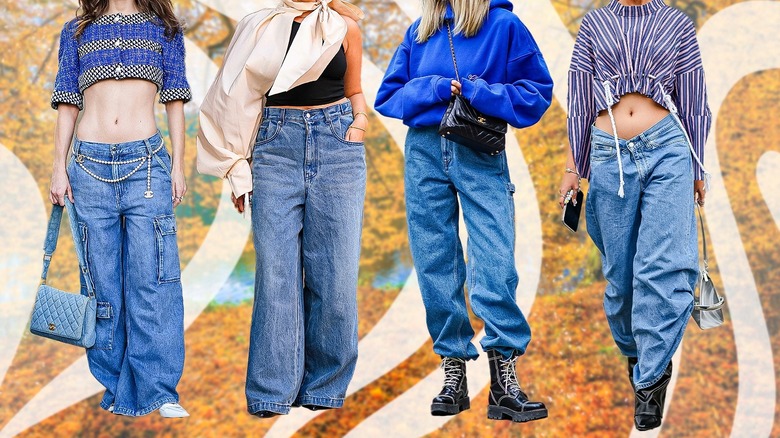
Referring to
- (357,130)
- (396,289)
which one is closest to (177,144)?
(357,130)

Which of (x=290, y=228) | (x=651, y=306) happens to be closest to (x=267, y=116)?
(x=290, y=228)

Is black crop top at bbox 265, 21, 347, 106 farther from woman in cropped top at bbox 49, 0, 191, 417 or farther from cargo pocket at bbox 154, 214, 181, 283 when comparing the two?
cargo pocket at bbox 154, 214, 181, 283

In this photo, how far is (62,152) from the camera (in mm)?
4344

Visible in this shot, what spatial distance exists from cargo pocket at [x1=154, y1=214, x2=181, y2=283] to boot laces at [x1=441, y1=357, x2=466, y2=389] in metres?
1.25

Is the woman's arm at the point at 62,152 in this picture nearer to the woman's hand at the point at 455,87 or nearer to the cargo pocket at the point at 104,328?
the cargo pocket at the point at 104,328

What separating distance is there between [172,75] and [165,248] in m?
0.77

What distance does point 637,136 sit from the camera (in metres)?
4.24

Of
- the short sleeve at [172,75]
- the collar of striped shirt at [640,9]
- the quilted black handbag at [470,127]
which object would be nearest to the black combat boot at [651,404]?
the quilted black handbag at [470,127]

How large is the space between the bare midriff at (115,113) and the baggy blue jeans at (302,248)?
0.53 meters

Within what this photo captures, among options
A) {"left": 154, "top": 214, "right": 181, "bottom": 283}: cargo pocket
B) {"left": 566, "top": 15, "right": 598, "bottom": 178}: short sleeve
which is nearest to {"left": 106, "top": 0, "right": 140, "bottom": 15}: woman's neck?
{"left": 154, "top": 214, "right": 181, "bottom": 283}: cargo pocket

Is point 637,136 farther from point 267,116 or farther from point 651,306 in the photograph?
point 267,116

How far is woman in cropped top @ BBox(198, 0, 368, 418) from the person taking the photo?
14.0 feet

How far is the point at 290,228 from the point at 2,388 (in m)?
3.66

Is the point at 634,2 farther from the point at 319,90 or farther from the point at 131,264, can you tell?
the point at 131,264
